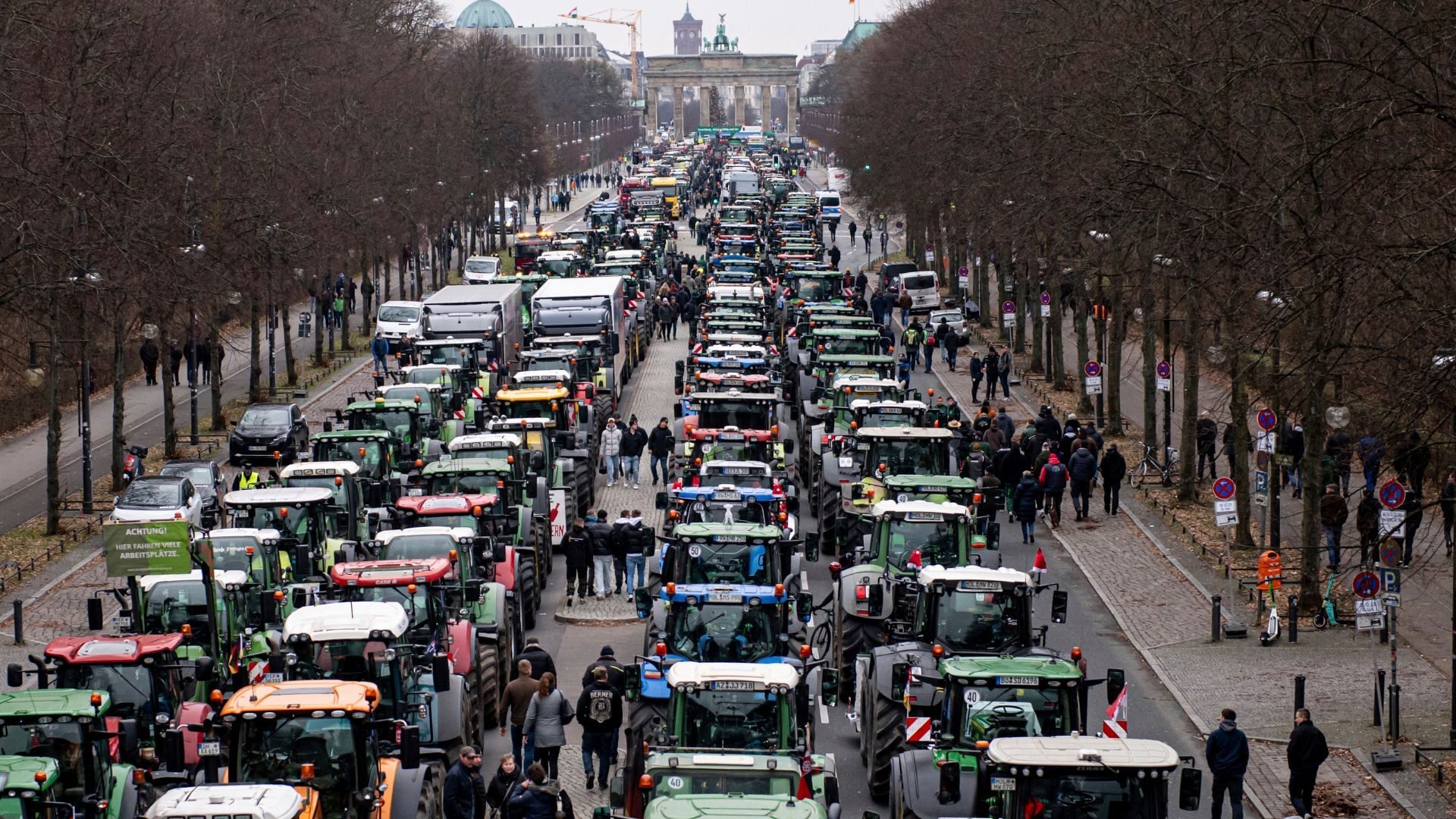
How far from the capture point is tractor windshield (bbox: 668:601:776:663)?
2033 centimetres

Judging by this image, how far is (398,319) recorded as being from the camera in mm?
63406

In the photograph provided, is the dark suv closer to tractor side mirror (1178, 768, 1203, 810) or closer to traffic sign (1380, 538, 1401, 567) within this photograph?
traffic sign (1380, 538, 1401, 567)

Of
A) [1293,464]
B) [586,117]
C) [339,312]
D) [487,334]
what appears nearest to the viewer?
[1293,464]

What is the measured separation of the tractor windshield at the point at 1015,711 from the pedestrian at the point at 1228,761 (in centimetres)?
294

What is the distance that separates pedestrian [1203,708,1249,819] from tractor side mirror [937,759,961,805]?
14.8 feet

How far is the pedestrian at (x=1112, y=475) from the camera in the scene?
1478 inches

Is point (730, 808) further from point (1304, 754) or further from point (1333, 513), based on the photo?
point (1333, 513)

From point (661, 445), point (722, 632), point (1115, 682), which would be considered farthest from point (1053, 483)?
point (1115, 682)

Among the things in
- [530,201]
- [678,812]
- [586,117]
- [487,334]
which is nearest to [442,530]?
[678,812]

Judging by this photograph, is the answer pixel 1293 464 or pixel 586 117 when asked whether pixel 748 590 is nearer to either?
pixel 1293 464

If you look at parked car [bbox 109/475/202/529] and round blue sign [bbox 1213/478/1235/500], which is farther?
parked car [bbox 109/475/202/529]

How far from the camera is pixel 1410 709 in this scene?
24344 mm

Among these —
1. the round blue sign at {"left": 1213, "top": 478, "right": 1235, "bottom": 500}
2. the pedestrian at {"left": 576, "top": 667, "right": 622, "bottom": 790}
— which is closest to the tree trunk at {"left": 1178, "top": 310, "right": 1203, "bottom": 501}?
the round blue sign at {"left": 1213, "top": 478, "right": 1235, "bottom": 500}

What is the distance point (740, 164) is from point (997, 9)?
97861 mm
